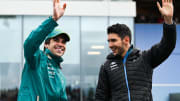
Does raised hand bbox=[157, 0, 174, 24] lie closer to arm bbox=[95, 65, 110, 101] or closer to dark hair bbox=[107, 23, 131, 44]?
dark hair bbox=[107, 23, 131, 44]

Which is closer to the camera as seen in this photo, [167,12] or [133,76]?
[167,12]

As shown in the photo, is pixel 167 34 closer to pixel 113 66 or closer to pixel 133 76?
pixel 133 76

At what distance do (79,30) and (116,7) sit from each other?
1478 mm

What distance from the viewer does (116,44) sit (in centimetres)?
384

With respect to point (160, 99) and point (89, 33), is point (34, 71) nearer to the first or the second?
point (89, 33)

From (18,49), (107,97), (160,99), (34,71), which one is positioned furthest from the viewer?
(160,99)

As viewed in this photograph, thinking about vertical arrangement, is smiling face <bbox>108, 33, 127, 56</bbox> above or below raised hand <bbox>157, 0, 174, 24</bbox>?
below

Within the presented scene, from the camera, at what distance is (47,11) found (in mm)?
12500

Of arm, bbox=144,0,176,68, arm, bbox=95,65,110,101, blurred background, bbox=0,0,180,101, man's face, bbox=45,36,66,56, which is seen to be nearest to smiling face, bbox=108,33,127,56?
arm, bbox=95,65,110,101

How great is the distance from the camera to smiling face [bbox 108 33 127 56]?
12.6 feet

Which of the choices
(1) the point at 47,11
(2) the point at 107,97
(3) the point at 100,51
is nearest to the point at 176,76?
(3) the point at 100,51

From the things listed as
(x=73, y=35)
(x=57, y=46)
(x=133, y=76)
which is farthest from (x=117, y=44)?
(x=73, y=35)

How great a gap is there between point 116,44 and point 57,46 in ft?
2.04

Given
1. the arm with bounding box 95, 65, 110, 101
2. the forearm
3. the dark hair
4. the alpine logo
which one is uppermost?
the dark hair
